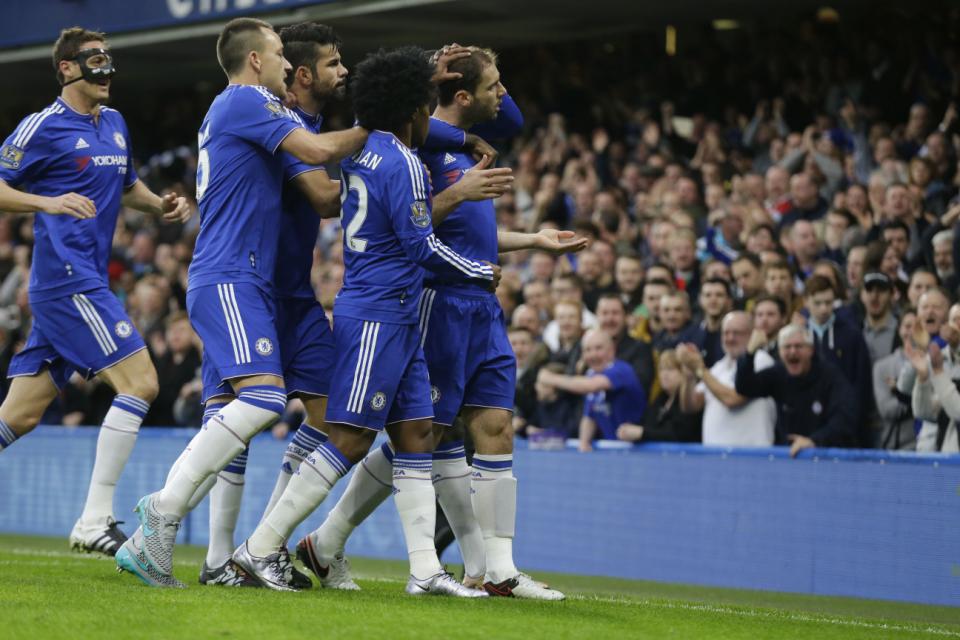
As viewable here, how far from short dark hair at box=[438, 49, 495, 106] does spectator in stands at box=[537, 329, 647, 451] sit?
393 cm

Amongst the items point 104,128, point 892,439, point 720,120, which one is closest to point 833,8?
point 720,120

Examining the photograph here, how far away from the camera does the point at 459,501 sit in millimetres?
7285

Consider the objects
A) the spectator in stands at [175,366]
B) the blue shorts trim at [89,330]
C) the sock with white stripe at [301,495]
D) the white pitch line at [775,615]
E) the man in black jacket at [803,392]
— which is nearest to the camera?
the sock with white stripe at [301,495]

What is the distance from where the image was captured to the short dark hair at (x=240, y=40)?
688cm

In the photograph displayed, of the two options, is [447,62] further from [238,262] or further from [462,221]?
[238,262]

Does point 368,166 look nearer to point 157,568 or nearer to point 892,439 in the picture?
point 157,568

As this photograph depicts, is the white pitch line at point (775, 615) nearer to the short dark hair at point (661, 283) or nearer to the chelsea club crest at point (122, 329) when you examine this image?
the chelsea club crest at point (122, 329)

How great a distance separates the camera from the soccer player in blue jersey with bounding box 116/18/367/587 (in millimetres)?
6520

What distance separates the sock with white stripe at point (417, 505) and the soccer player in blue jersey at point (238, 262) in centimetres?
59

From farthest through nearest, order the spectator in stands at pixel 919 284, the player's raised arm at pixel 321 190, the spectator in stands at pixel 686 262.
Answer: the spectator in stands at pixel 686 262
the spectator in stands at pixel 919 284
the player's raised arm at pixel 321 190

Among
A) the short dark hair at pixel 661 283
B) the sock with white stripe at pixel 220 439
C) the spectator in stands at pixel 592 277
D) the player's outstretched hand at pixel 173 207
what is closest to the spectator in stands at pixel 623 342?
the short dark hair at pixel 661 283

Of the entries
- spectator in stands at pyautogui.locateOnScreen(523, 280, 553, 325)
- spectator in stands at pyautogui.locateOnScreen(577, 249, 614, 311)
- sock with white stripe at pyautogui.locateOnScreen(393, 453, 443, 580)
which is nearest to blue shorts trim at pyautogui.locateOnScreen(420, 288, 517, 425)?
sock with white stripe at pyautogui.locateOnScreen(393, 453, 443, 580)

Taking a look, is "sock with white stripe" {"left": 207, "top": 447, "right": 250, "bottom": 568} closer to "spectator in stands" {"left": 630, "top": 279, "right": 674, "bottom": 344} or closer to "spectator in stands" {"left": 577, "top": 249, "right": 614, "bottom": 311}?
"spectator in stands" {"left": 630, "top": 279, "right": 674, "bottom": 344}

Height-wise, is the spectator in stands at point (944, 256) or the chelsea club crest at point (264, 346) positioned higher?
the spectator in stands at point (944, 256)
